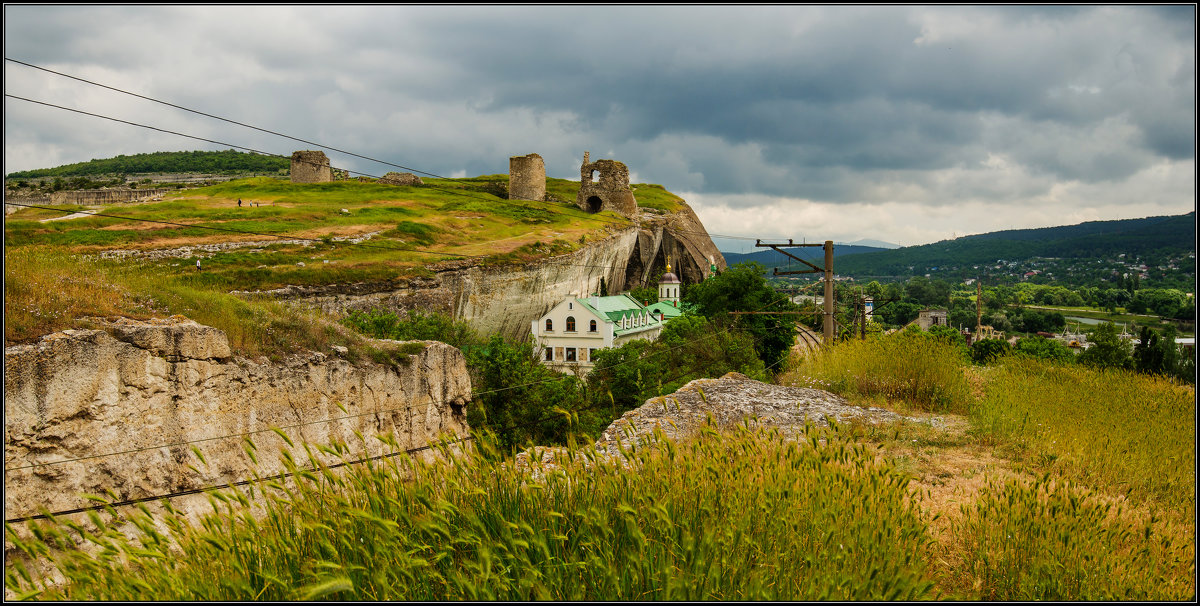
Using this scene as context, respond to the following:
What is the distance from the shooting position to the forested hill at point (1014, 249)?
71938 mm

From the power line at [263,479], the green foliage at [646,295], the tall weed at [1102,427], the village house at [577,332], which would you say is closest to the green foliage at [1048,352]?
the tall weed at [1102,427]

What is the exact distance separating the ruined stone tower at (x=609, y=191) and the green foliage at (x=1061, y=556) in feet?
174

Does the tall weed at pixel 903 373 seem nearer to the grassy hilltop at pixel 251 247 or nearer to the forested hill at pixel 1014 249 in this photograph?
the grassy hilltop at pixel 251 247

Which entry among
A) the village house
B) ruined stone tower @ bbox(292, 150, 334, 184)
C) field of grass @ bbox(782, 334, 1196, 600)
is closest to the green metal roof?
the village house

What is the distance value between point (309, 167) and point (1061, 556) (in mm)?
62724

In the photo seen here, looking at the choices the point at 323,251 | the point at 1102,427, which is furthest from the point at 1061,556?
the point at 323,251

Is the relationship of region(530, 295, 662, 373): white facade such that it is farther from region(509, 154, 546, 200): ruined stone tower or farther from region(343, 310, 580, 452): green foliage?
region(509, 154, 546, 200): ruined stone tower

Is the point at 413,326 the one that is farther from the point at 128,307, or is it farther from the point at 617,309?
the point at 617,309

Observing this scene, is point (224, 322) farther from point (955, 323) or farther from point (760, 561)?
point (955, 323)

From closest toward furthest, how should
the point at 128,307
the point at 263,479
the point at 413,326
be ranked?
the point at 263,479 < the point at 128,307 < the point at 413,326

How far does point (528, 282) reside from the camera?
36.6 meters

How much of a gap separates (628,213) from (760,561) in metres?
54.5

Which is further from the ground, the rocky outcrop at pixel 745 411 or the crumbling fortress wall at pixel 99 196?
the crumbling fortress wall at pixel 99 196

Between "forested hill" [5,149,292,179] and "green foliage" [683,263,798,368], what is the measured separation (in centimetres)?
6730
